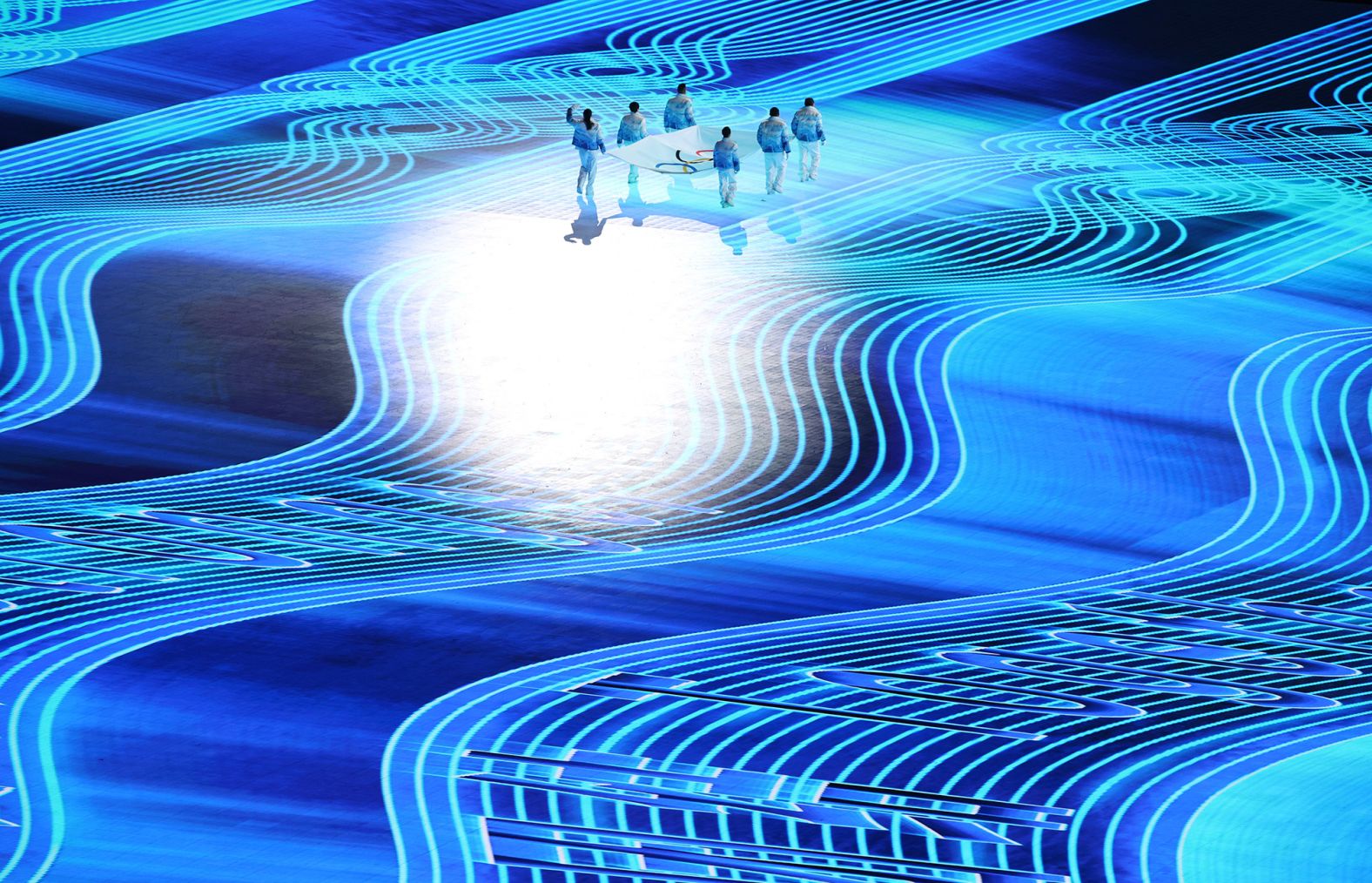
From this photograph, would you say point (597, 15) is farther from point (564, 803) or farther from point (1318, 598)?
point (564, 803)

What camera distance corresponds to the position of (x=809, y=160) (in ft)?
63.1

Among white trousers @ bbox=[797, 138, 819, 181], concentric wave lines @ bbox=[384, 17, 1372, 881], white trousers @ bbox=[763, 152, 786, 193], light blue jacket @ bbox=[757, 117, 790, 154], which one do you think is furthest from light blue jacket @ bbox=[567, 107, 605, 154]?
concentric wave lines @ bbox=[384, 17, 1372, 881]

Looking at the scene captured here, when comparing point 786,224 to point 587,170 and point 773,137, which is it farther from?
point 587,170

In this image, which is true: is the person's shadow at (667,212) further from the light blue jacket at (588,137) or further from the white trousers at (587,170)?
the light blue jacket at (588,137)

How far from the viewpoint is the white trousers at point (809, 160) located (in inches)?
752

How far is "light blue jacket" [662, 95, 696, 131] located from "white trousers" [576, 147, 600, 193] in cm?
144

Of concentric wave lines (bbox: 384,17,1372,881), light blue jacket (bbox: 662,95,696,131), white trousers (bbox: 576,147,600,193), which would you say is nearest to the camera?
concentric wave lines (bbox: 384,17,1372,881)

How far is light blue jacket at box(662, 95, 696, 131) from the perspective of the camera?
64.0ft

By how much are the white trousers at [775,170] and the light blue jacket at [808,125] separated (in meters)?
0.36

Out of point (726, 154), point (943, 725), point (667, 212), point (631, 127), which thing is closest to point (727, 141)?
point (726, 154)

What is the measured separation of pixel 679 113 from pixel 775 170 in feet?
5.20

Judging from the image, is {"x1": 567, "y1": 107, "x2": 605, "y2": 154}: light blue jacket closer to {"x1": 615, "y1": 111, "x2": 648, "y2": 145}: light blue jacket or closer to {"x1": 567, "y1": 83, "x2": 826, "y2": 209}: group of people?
{"x1": 567, "y1": 83, "x2": 826, "y2": 209}: group of people

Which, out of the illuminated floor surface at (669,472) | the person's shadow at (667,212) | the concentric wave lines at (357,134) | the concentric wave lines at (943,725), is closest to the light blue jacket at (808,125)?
the illuminated floor surface at (669,472)

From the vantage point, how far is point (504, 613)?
1061 cm
